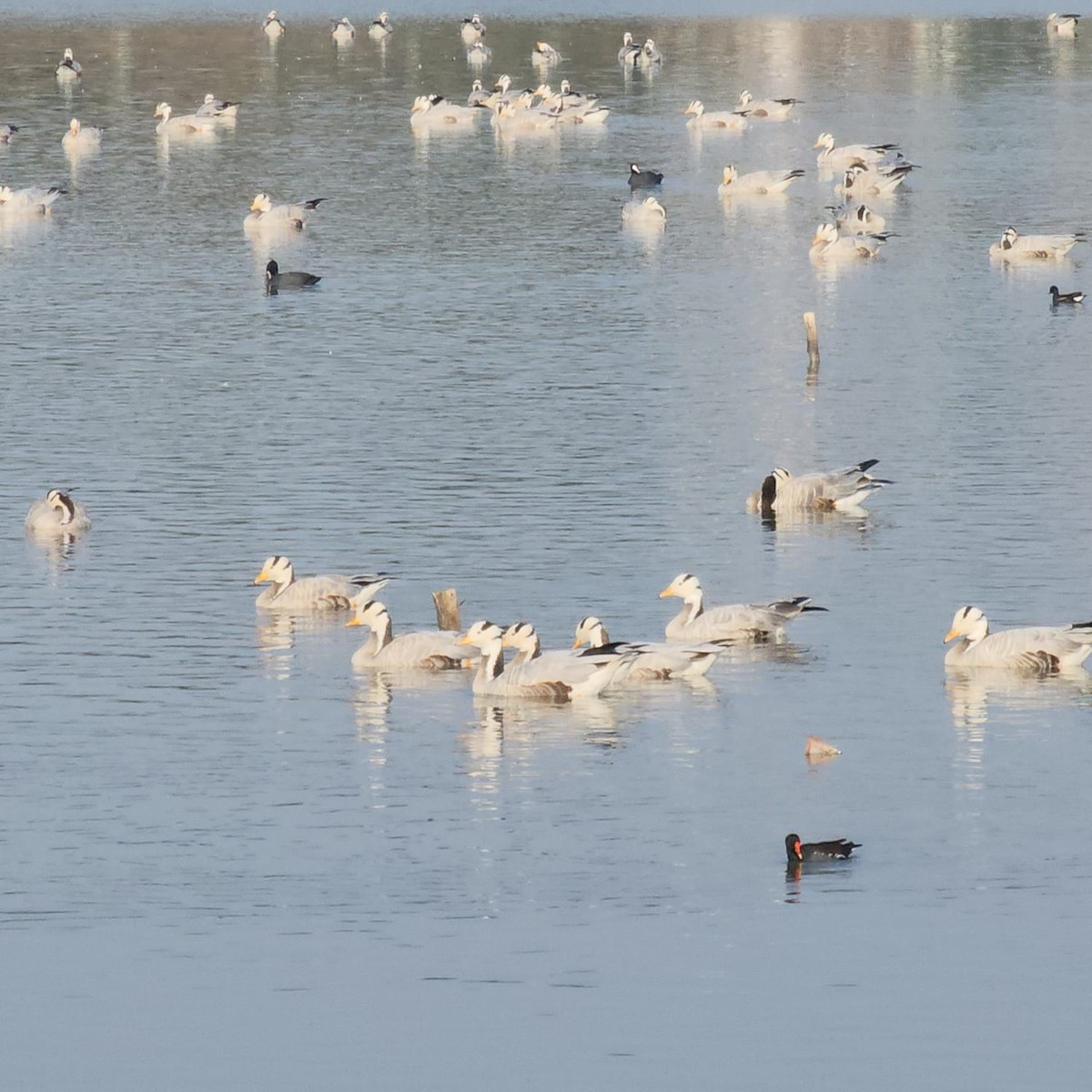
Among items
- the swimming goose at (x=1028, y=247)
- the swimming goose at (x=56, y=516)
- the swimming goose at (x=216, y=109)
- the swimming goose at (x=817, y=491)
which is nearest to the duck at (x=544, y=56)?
the swimming goose at (x=216, y=109)

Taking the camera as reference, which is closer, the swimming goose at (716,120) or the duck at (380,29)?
the swimming goose at (716,120)

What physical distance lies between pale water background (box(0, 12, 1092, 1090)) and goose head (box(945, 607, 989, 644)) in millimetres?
768

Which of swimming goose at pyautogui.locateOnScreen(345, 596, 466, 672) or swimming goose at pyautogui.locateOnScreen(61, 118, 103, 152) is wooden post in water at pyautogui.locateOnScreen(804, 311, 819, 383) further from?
swimming goose at pyautogui.locateOnScreen(61, 118, 103, 152)

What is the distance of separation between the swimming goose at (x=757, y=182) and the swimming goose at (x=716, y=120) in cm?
1511

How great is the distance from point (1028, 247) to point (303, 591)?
112 ft

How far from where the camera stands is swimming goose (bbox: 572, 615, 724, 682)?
3005 centimetres

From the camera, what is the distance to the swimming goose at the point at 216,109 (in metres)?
91.3

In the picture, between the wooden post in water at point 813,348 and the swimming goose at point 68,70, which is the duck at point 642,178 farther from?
the swimming goose at point 68,70

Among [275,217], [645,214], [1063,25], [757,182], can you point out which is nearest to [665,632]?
[645,214]

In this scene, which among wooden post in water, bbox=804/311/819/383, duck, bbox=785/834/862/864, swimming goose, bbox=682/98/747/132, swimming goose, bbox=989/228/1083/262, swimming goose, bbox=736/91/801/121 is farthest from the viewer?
swimming goose, bbox=736/91/801/121

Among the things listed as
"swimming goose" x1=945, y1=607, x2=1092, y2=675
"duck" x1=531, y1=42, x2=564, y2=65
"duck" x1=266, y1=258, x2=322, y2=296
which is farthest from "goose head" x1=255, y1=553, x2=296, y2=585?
"duck" x1=531, y1=42, x2=564, y2=65

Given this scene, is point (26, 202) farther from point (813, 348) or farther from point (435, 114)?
point (813, 348)

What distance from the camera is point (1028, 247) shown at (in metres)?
62.9

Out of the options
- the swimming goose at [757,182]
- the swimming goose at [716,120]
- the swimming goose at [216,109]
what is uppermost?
the swimming goose at [216,109]
